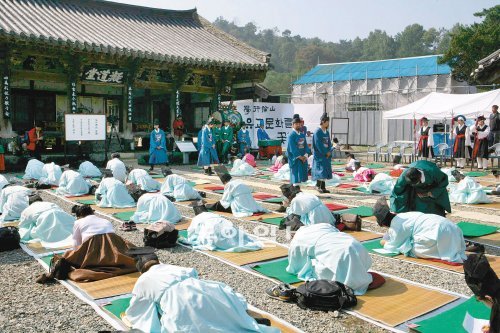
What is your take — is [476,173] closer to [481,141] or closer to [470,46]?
[481,141]

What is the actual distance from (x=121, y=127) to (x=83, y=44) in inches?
131

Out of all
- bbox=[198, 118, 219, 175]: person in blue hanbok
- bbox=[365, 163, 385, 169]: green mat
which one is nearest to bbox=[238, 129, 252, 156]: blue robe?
bbox=[198, 118, 219, 175]: person in blue hanbok

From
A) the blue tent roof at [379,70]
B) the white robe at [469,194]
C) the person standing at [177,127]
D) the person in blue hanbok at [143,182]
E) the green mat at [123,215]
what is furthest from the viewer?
the blue tent roof at [379,70]

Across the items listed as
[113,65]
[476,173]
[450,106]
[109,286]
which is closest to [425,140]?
[450,106]

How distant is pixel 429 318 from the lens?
12.4 ft

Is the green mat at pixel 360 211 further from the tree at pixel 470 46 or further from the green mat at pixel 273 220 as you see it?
the tree at pixel 470 46

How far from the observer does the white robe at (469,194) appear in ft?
29.5

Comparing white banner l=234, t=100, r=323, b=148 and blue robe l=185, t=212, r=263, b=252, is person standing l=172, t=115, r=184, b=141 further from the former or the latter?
blue robe l=185, t=212, r=263, b=252

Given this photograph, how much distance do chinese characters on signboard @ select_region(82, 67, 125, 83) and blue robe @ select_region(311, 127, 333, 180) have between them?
8353 mm

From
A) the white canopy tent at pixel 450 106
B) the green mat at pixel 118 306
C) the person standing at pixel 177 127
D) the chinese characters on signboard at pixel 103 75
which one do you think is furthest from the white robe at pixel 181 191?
the white canopy tent at pixel 450 106

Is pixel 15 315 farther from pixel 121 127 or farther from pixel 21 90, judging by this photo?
pixel 21 90

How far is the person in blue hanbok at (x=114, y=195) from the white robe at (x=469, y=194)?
6165mm

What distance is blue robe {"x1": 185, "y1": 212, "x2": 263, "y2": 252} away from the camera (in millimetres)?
5812

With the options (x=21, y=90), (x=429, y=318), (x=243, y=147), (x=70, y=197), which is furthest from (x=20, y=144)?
(x=429, y=318)
